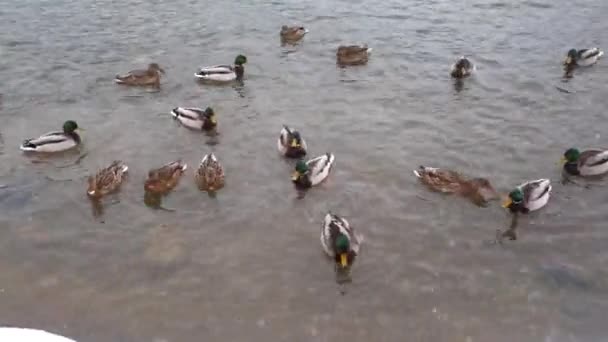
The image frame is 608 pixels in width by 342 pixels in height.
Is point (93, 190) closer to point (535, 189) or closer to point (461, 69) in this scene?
point (535, 189)

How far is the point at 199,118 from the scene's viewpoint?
13227mm

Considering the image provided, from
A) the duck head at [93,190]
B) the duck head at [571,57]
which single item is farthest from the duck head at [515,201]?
the duck head at [93,190]

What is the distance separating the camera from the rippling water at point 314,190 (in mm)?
8594

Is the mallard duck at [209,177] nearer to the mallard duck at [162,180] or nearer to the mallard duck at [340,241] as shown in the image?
the mallard duck at [162,180]

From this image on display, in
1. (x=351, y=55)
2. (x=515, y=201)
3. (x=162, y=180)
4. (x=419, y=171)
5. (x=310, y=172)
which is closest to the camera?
(x=515, y=201)

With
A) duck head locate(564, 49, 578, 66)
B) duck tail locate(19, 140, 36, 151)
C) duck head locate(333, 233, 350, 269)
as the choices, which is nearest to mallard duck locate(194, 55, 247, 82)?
duck tail locate(19, 140, 36, 151)

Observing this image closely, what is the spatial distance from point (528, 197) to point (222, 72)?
8027mm

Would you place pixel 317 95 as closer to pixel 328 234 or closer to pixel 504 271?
pixel 328 234

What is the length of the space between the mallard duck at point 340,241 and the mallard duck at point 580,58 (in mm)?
8747

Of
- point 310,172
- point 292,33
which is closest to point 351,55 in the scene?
point 292,33

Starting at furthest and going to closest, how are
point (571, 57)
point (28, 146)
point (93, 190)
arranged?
point (571, 57) → point (28, 146) → point (93, 190)

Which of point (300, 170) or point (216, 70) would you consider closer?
point (300, 170)

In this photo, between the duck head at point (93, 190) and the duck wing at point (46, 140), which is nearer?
the duck head at point (93, 190)

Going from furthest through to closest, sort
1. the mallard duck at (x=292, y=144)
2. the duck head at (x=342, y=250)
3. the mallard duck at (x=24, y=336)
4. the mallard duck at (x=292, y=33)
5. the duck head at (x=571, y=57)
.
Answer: the mallard duck at (x=292, y=33) < the duck head at (x=571, y=57) < the mallard duck at (x=292, y=144) < the duck head at (x=342, y=250) < the mallard duck at (x=24, y=336)
